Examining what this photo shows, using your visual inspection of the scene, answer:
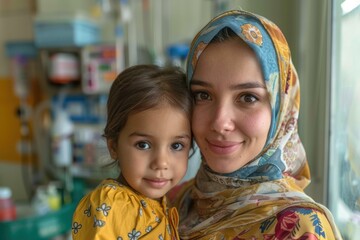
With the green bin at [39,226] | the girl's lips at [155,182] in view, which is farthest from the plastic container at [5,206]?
the girl's lips at [155,182]

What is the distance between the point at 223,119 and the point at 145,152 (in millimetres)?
A: 198

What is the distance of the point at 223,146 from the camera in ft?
2.80

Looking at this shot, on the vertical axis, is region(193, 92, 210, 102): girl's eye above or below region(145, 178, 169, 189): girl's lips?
above

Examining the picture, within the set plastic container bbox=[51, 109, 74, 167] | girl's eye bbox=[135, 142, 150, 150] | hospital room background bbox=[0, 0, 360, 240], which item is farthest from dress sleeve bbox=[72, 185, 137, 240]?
plastic container bbox=[51, 109, 74, 167]

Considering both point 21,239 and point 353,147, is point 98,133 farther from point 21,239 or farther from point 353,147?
point 353,147

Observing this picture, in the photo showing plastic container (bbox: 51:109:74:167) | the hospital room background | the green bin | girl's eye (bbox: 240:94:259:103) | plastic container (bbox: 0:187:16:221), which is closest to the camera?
girl's eye (bbox: 240:94:259:103)

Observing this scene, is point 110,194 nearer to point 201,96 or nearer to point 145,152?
point 145,152

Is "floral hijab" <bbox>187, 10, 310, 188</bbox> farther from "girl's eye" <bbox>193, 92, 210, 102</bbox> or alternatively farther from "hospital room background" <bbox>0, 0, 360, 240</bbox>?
"hospital room background" <bbox>0, 0, 360, 240</bbox>

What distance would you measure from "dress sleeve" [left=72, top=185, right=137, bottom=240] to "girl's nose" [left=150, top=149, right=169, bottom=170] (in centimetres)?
10

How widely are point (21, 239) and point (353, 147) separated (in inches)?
64.2

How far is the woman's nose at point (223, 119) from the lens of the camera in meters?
0.83

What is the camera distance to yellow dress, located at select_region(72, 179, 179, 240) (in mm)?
768

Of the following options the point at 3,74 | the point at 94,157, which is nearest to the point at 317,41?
the point at 94,157

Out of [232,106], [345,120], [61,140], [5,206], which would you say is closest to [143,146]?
[232,106]
